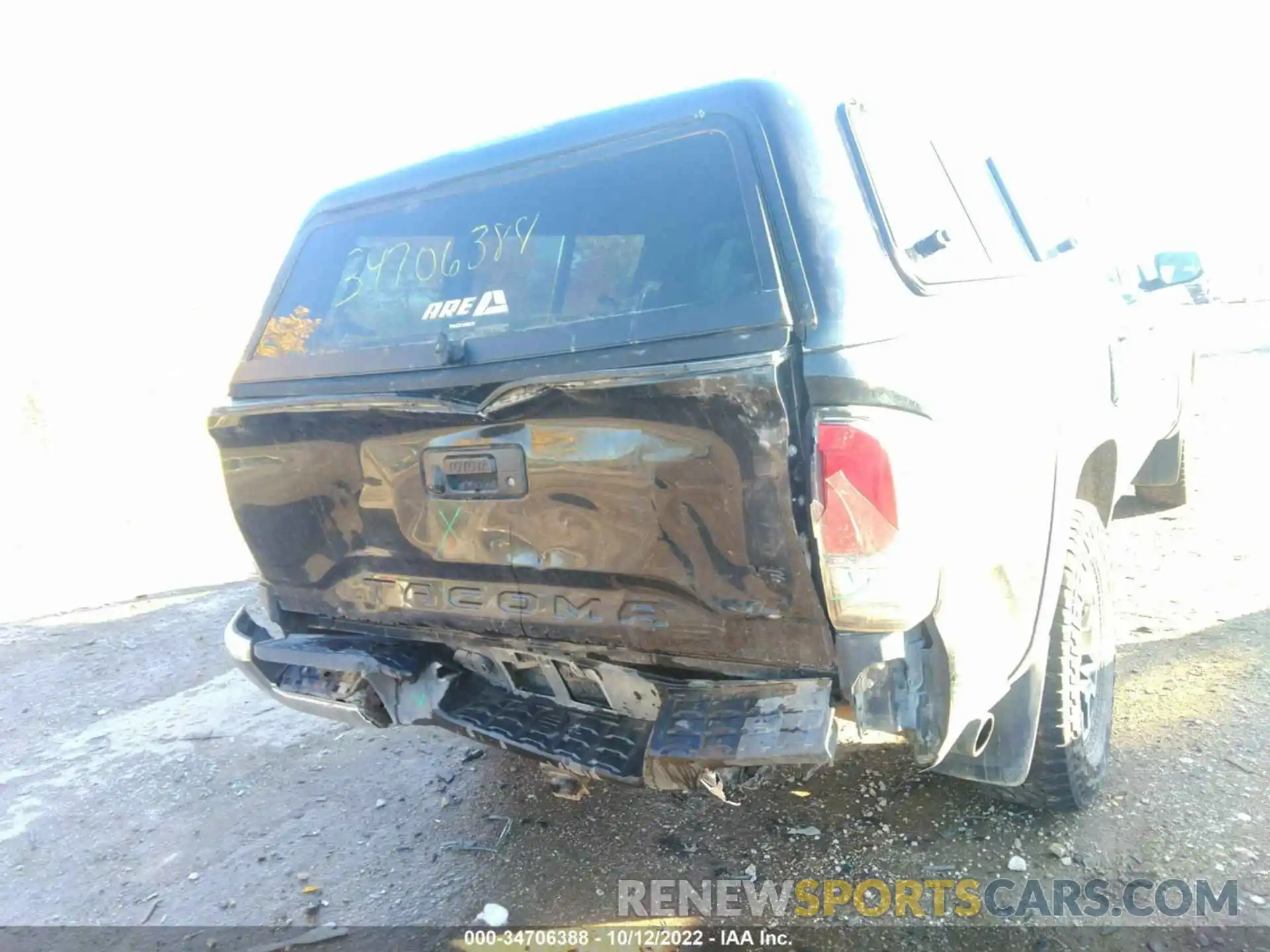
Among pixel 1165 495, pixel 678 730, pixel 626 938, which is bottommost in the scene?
pixel 1165 495

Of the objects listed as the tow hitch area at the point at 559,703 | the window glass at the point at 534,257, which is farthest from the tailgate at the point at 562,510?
the window glass at the point at 534,257

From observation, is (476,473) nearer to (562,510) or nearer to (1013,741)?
(562,510)

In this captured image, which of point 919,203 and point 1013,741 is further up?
point 919,203

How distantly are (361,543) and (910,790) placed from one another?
1.96 m

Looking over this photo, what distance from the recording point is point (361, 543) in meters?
2.49

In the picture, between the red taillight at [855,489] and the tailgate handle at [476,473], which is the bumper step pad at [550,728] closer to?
the tailgate handle at [476,473]

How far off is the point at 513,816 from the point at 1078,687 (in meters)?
1.91

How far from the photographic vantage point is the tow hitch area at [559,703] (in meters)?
1.90

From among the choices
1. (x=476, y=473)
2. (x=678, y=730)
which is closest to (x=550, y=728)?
(x=678, y=730)

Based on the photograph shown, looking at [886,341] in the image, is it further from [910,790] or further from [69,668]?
[69,668]

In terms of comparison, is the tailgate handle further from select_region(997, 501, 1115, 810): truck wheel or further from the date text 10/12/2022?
select_region(997, 501, 1115, 810): truck wheel

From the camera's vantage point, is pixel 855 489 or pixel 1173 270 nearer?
pixel 855 489

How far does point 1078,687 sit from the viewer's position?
2564 mm

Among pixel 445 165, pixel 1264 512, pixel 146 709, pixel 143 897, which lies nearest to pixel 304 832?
pixel 143 897
